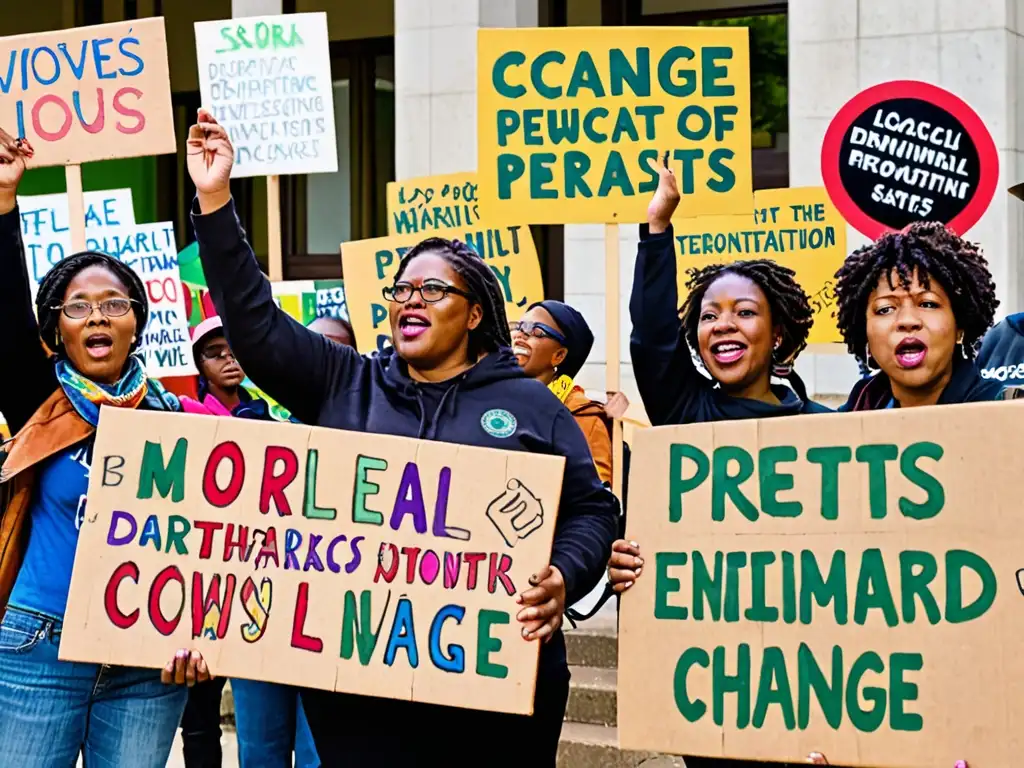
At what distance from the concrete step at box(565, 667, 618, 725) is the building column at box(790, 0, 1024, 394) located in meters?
3.14

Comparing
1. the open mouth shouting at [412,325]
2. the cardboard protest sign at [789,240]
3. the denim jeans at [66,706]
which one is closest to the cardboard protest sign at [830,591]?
the open mouth shouting at [412,325]

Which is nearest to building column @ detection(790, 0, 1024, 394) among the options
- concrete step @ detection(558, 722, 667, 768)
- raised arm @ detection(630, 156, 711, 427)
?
concrete step @ detection(558, 722, 667, 768)

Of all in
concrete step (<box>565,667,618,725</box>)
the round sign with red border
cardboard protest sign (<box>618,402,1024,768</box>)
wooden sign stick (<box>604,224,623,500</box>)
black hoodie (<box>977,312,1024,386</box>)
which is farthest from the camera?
concrete step (<box>565,667,618,725</box>)

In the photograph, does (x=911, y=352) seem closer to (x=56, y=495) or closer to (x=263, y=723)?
(x=56, y=495)

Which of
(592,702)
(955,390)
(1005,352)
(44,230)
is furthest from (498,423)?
(44,230)

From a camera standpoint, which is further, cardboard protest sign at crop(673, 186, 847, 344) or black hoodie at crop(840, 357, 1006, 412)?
cardboard protest sign at crop(673, 186, 847, 344)

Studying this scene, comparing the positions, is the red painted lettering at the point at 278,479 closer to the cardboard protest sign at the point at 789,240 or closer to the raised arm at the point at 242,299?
the raised arm at the point at 242,299

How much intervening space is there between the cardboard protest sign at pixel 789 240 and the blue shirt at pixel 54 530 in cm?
380

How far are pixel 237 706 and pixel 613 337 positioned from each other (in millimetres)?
1596

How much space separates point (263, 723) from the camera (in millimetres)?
4520

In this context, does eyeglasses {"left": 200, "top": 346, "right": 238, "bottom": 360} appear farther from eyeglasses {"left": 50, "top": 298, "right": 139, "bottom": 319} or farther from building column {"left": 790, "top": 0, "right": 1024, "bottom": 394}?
building column {"left": 790, "top": 0, "right": 1024, "bottom": 394}

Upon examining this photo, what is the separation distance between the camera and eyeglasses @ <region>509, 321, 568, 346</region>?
16.6 ft

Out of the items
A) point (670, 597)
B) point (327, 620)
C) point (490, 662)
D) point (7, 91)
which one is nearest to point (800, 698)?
point (670, 597)

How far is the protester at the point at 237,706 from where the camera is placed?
4.52 metres
